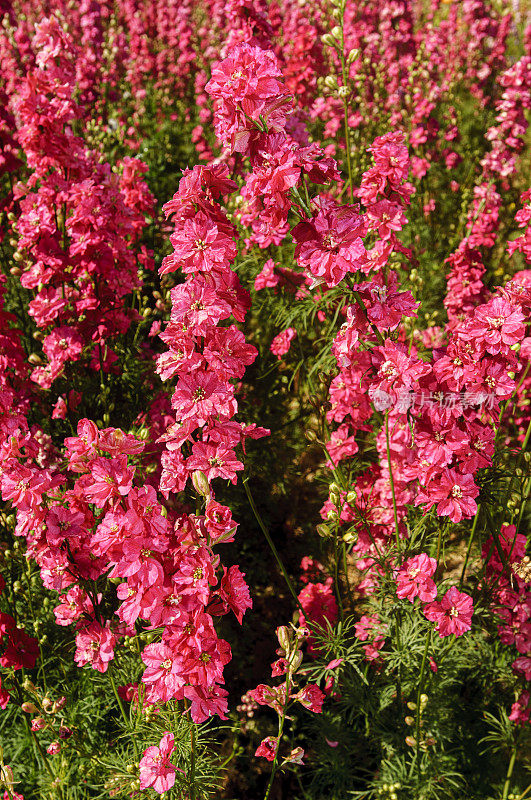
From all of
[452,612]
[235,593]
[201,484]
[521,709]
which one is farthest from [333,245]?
[521,709]

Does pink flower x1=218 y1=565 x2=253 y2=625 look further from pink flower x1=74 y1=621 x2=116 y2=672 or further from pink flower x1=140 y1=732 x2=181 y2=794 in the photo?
pink flower x1=74 y1=621 x2=116 y2=672

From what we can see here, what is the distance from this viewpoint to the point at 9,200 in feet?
12.3

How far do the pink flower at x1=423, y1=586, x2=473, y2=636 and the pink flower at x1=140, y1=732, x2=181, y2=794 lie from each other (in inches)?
35.3

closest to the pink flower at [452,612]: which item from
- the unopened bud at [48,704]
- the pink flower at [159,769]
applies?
the pink flower at [159,769]

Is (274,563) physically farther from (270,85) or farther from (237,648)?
(270,85)

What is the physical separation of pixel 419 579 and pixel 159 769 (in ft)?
3.16

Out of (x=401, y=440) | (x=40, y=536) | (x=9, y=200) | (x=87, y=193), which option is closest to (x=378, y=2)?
(x=9, y=200)

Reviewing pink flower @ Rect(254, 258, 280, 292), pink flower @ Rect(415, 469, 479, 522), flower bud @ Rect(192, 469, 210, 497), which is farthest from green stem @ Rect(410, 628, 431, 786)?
pink flower @ Rect(254, 258, 280, 292)

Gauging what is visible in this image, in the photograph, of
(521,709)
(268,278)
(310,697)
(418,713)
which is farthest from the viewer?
(268,278)

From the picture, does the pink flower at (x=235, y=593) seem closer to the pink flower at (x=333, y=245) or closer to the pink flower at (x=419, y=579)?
the pink flower at (x=419, y=579)

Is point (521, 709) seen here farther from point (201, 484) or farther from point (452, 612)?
point (201, 484)

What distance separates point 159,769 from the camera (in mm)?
1624

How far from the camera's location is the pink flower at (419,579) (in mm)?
2004

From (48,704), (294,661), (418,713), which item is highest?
(294,661)
